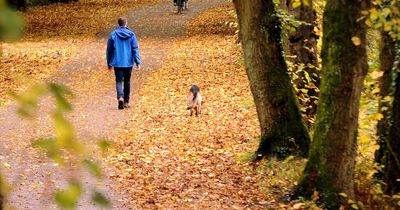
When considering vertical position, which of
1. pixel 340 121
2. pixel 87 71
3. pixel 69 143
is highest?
pixel 69 143

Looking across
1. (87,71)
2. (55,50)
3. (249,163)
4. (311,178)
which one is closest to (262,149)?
(249,163)

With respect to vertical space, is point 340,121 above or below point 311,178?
above

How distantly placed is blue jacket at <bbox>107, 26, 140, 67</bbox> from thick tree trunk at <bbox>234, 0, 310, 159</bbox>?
552 centimetres

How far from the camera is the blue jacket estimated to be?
46.2 feet

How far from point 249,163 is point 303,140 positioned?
0.96 meters

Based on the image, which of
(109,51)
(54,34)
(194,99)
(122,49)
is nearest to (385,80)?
(194,99)

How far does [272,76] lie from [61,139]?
309 inches

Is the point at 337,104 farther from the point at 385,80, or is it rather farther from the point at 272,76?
the point at 272,76

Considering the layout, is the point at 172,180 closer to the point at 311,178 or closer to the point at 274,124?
the point at 274,124

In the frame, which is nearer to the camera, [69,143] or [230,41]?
[69,143]

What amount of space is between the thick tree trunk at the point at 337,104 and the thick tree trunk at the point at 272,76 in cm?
169

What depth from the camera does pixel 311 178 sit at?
718 centimetres

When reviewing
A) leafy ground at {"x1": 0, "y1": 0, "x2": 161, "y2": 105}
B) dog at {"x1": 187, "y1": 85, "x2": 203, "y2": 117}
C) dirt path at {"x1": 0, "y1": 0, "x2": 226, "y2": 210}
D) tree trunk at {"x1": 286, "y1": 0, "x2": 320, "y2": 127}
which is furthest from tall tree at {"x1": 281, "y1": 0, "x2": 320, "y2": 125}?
leafy ground at {"x1": 0, "y1": 0, "x2": 161, "y2": 105}

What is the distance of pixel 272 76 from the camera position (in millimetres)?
8906
